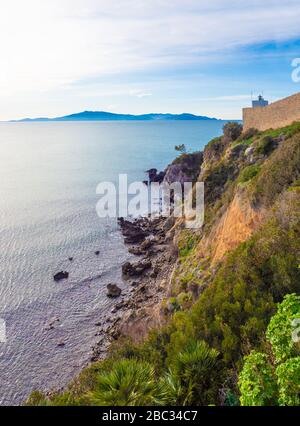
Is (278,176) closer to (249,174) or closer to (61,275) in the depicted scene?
(249,174)

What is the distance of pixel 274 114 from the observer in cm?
2914

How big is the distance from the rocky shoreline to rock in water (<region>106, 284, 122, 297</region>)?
0.28 ft

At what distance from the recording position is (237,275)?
11.9m

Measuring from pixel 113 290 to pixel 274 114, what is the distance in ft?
68.2

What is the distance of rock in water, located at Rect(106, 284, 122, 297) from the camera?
2966 centimetres

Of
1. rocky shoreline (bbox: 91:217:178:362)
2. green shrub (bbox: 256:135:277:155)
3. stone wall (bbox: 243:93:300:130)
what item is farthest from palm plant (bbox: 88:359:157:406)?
stone wall (bbox: 243:93:300:130)

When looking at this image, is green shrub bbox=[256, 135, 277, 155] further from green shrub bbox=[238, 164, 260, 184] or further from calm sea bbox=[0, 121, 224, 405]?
calm sea bbox=[0, 121, 224, 405]

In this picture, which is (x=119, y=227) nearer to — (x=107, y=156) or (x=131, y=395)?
(x=131, y=395)

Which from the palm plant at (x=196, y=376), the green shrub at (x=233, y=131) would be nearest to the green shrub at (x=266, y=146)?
the green shrub at (x=233, y=131)

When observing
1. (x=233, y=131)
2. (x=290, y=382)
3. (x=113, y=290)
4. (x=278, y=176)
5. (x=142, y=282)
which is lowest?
(x=113, y=290)

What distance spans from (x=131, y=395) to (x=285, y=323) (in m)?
3.52

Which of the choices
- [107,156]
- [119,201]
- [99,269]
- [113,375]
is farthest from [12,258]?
[107,156]

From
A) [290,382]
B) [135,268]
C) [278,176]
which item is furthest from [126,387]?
[135,268]

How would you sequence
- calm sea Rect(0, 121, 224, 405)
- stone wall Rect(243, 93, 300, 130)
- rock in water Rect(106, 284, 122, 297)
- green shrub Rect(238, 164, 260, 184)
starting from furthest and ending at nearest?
rock in water Rect(106, 284, 122, 297), stone wall Rect(243, 93, 300, 130), calm sea Rect(0, 121, 224, 405), green shrub Rect(238, 164, 260, 184)
